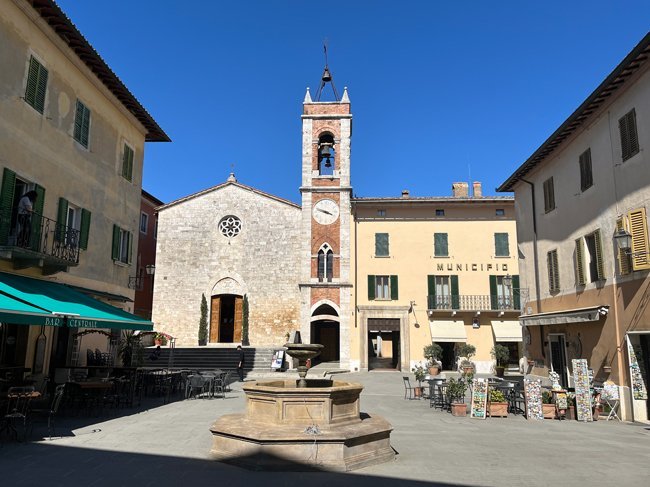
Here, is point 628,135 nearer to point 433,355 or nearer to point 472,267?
point 433,355

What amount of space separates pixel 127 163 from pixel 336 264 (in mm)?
13447

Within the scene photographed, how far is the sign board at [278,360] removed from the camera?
24.1 metres

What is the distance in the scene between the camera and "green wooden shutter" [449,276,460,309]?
26.8 m

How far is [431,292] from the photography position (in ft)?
89.2

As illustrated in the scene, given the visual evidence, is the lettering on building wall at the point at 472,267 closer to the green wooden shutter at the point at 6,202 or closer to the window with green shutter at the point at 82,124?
the window with green shutter at the point at 82,124

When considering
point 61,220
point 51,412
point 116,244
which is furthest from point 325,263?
point 51,412

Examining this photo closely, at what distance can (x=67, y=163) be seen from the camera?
13336mm

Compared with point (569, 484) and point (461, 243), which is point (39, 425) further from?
point (461, 243)

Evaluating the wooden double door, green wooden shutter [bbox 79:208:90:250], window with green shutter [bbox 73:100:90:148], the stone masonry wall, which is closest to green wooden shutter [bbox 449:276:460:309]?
the stone masonry wall

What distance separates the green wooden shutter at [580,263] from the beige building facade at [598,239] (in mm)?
30

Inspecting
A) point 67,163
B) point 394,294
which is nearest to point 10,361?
point 67,163

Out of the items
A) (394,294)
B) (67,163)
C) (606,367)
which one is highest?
(67,163)

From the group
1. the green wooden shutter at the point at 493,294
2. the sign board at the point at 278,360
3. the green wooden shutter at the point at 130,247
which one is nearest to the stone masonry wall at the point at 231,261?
the sign board at the point at 278,360

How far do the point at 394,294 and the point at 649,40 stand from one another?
61.5 feet
